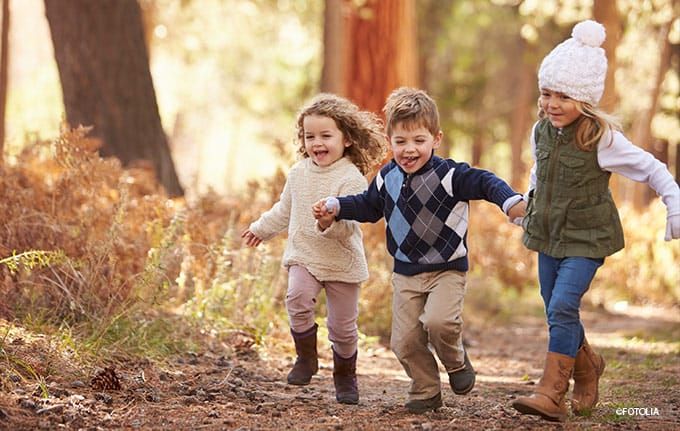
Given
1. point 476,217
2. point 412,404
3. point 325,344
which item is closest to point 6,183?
point 325,344

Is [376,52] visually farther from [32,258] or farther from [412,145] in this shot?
[32,258]

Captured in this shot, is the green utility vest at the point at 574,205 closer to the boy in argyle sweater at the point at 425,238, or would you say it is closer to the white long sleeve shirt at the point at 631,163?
the white long sleeve shirt at the point at 631,163

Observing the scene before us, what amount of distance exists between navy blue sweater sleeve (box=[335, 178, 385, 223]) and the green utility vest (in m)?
0.88

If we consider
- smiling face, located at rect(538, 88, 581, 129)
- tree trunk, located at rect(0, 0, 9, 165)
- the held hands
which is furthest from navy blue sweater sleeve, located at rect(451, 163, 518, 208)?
tree trunk, located at rect(0, 0, 9, 165)

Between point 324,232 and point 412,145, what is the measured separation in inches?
27.2

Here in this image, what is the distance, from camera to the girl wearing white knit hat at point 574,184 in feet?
15.1

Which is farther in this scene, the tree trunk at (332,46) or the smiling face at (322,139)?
the tree trunk at (332,46)

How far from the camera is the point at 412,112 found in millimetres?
5016

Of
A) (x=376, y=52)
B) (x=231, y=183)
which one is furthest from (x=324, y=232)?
(x=231, y=183)

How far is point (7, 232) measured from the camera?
6246 mm

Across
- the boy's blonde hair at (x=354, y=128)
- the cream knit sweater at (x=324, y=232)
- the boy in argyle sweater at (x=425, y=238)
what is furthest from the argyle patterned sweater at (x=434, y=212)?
the boy's blonde hair at (x=354, y=128)

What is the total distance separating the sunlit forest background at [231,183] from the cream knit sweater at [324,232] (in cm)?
94

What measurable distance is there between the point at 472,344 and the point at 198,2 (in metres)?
15.5

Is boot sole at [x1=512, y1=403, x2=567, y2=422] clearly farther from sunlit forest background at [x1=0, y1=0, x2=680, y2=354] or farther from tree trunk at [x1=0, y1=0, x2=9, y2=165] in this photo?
tree trunk at [x1=0, y1=0, x2=9, y2=165]
